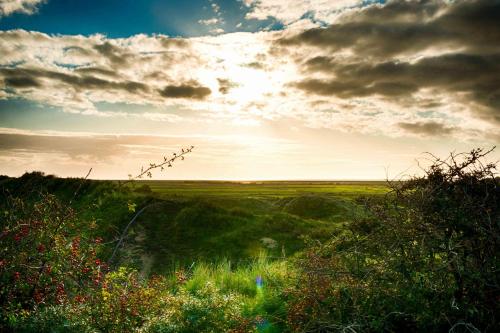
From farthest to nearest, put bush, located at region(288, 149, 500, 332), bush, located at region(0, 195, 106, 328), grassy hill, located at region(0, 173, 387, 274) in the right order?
grassy hill, located at region(0, 173, 387, 274), bush, located at region(0, 195, 106, 328), bush, located at region(288, 149, 500, 332)

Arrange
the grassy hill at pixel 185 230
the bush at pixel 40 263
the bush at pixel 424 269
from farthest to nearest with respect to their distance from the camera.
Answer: the grassy hill at pixel 185 230 < the bush at pixel 40 263 < the bush at pixel 424 269

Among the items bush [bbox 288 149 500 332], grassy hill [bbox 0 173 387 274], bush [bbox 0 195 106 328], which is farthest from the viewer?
grassy hill [bbox 0 173 387 274]

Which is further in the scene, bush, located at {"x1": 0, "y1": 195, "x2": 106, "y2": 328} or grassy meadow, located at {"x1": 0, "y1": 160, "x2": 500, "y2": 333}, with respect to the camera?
bush, located at {"x1": 0, "y1": 195, "x2": 106, "y2": 328}

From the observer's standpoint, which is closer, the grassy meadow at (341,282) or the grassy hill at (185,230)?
the grassy meadow at (341,282)

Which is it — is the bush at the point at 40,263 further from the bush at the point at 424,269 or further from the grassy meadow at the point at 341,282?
the bush at the point at 424,269

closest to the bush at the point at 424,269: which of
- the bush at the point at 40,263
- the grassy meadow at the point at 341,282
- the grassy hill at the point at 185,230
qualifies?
the grassy meadow at the point at 341,282

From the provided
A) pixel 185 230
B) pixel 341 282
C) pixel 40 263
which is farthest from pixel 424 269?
pixel 185 230

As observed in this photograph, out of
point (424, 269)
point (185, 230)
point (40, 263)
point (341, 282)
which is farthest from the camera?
point (185, 230)

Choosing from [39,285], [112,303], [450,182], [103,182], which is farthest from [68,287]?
[103,182]

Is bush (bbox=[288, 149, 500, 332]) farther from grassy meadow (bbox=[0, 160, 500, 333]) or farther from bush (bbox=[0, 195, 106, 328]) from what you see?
bush (bbox=[0, 195, 106, 328])

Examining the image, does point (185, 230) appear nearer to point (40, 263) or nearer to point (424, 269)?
point (40, 263)

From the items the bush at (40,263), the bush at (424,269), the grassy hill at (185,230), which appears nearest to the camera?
the bush at (424,269)

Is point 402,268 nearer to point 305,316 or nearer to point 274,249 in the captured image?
point 305,316

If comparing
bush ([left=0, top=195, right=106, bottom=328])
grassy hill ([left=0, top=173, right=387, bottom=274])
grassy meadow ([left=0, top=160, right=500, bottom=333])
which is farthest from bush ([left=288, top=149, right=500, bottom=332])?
grassy hill ([left=0, top=173, right=387, bottom=274])
